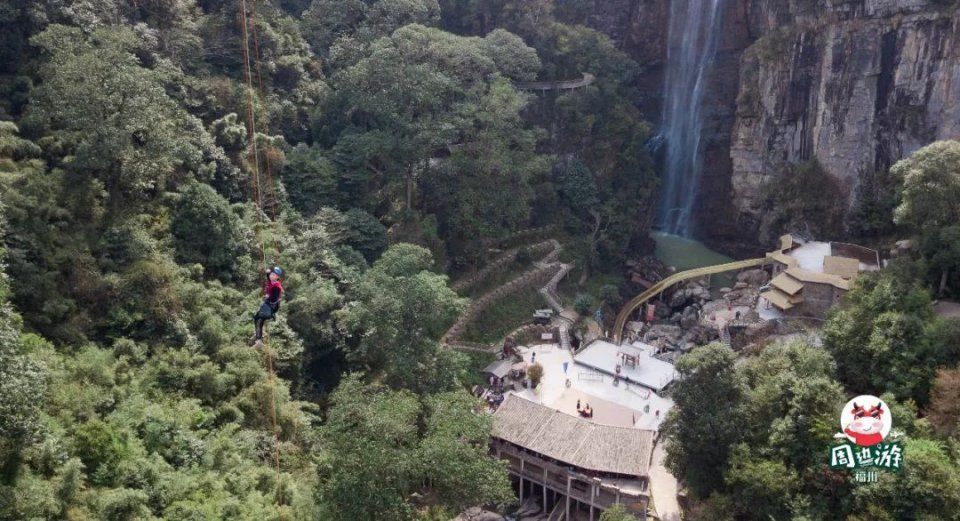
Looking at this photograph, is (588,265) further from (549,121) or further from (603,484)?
(603,484)

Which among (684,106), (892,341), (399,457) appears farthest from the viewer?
(684,106)

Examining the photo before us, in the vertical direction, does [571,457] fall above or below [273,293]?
below

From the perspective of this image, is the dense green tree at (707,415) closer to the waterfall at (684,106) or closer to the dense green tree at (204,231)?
the dense green tree at (204,231)

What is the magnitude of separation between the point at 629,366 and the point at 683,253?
46.4ft

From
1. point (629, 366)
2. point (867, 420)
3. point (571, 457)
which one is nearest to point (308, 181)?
point (629, 366)

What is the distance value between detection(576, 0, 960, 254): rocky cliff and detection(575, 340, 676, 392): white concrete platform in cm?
1403

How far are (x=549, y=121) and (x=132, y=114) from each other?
2140 centimetres

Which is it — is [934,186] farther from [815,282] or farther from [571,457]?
[571,457]

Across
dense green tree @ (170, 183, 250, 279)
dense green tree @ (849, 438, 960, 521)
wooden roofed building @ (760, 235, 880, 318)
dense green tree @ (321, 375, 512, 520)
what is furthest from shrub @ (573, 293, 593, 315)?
dense green tree @ (849, 438, 960, 521)

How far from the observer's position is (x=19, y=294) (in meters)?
15.1

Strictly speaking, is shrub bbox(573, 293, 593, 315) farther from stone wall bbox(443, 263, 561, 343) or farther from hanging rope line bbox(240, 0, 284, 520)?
hanging rope line bbox(240, 0, 284, 520)

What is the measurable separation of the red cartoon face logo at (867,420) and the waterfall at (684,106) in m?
25.4

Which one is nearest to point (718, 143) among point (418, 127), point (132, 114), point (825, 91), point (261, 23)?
point (825, 91)

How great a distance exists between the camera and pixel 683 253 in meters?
36.8
